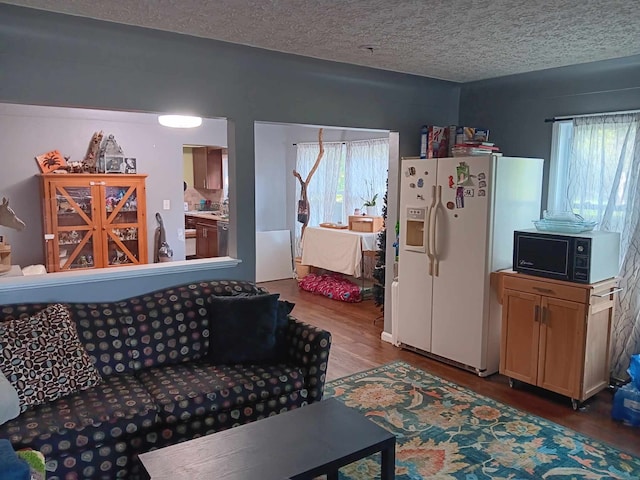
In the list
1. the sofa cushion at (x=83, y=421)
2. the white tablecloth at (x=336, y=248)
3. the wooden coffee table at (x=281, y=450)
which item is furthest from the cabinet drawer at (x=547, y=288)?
the sofa cushion at (x=83, y=421)

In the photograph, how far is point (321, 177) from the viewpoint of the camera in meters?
7.36

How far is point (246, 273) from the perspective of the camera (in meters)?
3.73

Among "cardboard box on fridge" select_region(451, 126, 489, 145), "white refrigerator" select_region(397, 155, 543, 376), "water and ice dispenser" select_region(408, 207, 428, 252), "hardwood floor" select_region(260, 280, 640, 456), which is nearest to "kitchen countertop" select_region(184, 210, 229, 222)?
"hardwood floor" select_region(260, 280, 640, 456)

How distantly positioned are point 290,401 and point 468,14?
2.34 meters

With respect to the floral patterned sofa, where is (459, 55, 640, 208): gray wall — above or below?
above

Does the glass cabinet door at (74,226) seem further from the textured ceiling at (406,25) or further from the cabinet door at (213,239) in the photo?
the textured ceiling at (406,25)

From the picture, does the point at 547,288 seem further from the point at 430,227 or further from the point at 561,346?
the point at 430,227

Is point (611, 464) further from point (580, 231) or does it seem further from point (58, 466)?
point (58, 466)

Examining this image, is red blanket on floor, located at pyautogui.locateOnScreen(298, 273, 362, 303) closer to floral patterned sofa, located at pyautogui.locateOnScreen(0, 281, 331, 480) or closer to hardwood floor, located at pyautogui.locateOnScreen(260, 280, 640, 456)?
hardwood floor, located at pyautogui.locateOnScreen(260, 280, 640, 456)

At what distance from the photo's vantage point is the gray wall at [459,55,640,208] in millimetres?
3691

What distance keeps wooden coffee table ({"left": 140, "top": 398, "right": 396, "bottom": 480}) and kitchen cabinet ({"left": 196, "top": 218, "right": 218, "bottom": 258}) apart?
5.30 meters

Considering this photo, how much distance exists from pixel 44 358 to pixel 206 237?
17.1 feet

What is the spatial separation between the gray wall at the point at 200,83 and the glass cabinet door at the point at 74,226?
264 cm

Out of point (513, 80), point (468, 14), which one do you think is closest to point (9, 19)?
point (468, 14)
